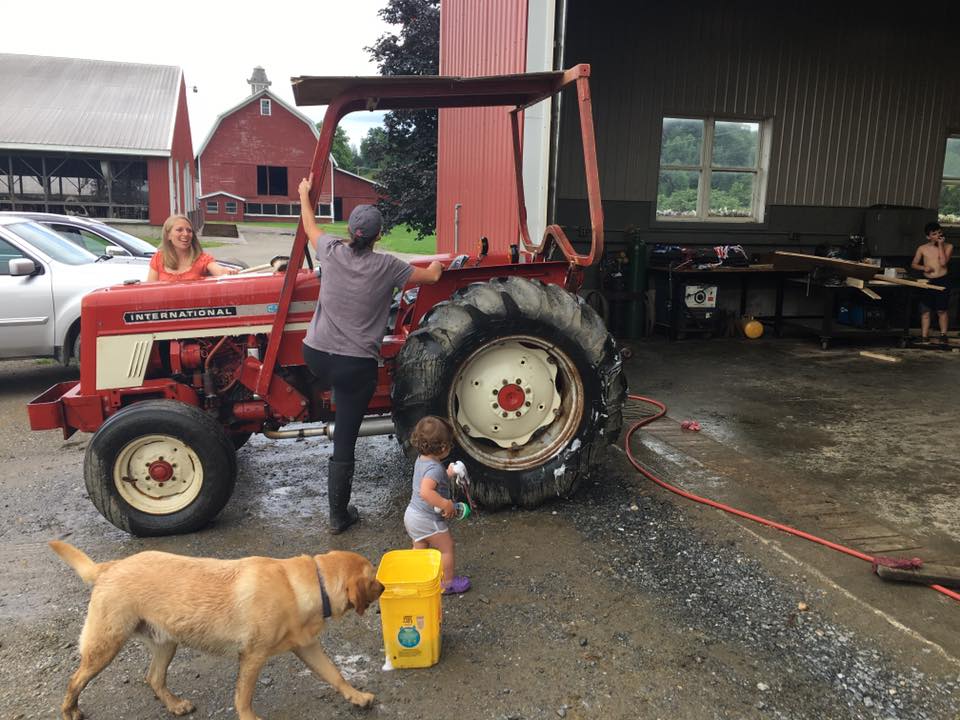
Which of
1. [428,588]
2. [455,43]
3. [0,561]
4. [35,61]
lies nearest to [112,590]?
[428,588]

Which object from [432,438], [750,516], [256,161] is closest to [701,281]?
[750,516]

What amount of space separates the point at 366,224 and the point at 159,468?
1693 millimetres

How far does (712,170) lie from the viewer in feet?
35.7

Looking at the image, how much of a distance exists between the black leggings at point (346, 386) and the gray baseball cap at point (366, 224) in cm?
64

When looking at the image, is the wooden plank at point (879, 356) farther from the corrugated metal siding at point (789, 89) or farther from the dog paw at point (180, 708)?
the dog paw at point (180, 708)

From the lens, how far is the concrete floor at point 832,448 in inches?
157

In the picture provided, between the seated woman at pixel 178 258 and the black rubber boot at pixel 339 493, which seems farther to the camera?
the seated woman at pixel 178 258

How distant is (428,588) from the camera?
9.41 ft

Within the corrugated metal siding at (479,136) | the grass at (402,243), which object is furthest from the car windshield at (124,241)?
the grass at (402,243)

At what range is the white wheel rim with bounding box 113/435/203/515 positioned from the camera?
158 inches

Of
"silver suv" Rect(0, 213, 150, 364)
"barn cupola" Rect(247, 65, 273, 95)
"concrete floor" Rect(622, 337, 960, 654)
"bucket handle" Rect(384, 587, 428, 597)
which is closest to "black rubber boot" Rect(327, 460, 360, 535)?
"bucket handle" Rect(384, 587, 428, 597)

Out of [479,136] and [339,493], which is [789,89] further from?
[339,493]

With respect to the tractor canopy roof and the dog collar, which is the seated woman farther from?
the dog collar

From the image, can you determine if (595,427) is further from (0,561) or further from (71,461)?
(71,461)
